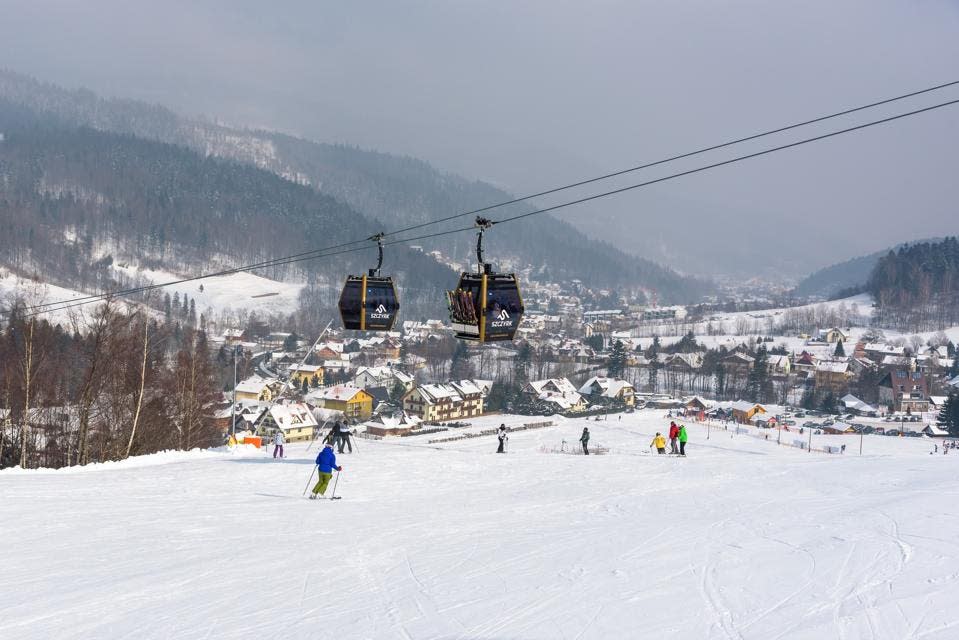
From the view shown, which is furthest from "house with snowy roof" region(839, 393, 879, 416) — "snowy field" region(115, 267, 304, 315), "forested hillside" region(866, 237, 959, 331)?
"snowy field" region(115, 267, 304, 315)

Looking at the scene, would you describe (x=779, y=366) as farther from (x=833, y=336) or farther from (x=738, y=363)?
(x=833, y=336)

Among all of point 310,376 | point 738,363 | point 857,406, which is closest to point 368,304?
point 857,406

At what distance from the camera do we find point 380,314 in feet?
53.0

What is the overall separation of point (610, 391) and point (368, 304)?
65475 millimetres

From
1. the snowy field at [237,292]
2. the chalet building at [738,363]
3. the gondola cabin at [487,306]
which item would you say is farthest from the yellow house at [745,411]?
the snowy field at [237,292]

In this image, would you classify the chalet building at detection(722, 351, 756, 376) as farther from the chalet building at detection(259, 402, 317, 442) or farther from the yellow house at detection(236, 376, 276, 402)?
the chalet building at detection(259, 402, 317, 442)

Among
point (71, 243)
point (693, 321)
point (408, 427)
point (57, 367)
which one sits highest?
point (71, 243)

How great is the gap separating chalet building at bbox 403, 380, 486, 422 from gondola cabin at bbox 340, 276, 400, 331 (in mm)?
50267

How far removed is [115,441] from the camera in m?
28.0

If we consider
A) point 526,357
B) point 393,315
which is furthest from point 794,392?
point 393,315

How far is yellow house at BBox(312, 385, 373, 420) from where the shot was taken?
6956 centimetres

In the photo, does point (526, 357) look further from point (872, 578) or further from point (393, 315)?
point (872, 578)

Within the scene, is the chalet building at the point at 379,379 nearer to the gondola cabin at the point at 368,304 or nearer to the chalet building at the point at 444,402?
the chalet building at the point at 444,402

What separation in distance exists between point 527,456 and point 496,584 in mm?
13724
